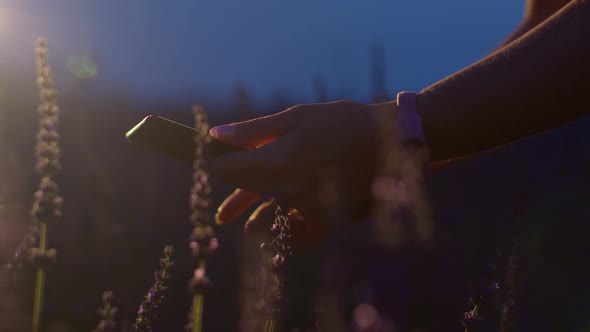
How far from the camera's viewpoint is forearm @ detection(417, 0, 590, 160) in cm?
217

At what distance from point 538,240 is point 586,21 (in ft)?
7.92

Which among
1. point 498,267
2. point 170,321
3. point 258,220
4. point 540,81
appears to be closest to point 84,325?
point 170,321

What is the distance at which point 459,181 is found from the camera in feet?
18.9

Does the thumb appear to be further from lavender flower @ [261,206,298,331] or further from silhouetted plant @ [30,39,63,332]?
silhouetted plant @ [30,39,63,332]

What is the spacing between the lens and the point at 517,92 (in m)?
2.23

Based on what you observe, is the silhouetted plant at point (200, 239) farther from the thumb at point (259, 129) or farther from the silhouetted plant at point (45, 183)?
the thumb at point (259, 129)

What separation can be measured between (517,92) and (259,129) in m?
0.93

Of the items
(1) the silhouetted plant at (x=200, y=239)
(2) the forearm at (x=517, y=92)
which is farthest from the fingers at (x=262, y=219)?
(1) the silhouetted plant at (x=200, y=239)

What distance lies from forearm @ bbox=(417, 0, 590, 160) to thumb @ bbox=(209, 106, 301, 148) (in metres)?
0.48

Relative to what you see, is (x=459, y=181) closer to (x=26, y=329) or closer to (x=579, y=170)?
(x=579, y=170)

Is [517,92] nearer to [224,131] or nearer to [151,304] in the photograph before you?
[224,131]

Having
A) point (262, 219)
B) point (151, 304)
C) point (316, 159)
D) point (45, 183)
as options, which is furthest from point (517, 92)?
point (45, 183)

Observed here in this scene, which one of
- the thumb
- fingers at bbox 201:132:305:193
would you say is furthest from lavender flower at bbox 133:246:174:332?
the thumb

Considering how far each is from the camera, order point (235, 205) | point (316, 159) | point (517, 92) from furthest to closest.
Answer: point (235, 205) → point (316, 159) → point (517, 92)
